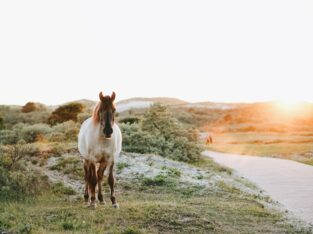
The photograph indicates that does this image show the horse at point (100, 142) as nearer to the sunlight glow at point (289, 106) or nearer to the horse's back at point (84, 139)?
the horse's back at point (84, 139)

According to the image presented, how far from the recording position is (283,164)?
2561 centimetres

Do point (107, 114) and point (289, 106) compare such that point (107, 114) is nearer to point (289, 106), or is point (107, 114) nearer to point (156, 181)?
point (156, 181)

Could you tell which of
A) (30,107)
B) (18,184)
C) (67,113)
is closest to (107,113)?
(18,184)

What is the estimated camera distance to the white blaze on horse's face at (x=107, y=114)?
32.9 feet

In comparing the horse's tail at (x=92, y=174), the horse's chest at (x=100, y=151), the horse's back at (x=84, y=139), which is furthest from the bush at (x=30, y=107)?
the horse's chest at (x=100, y=151)

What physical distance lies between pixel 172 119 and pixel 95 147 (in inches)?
675

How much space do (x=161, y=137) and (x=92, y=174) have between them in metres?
14.2

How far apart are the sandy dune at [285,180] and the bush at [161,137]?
7.83 feet

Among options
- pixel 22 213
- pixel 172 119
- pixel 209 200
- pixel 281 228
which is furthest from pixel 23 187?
pixel 172 119

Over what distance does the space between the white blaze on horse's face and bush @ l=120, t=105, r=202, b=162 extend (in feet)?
44.4

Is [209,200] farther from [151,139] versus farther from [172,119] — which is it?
[172,119]

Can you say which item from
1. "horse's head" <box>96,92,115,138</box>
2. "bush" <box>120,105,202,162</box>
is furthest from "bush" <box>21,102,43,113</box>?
"horse's head" <box>96,92,115,138</box>

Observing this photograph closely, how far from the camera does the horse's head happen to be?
10039 mm

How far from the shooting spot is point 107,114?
10.1 meters
